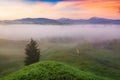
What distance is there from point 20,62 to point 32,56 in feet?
313

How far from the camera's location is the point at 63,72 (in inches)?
2024

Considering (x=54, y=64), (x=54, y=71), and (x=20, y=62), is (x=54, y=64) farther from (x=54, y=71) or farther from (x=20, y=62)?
(x=20, y=62)

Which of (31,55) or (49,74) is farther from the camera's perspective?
(31,55)

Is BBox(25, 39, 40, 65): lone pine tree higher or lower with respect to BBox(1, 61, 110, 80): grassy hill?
lower

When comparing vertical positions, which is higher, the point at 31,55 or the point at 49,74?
the point at 49,74

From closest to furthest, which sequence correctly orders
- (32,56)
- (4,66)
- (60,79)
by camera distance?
(60,79)
(32,56)
(4,66)

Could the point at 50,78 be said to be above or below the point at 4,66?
above

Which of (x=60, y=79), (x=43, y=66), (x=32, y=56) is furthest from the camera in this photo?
(x=32, y=56)

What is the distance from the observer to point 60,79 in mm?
49438

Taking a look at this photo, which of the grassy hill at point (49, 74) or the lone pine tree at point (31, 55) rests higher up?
the grassy hill at point (49, 74)

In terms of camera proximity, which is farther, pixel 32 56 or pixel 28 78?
pixel 32 56

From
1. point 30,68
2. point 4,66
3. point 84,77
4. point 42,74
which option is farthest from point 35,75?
point 4,66

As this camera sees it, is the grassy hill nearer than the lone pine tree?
Yes

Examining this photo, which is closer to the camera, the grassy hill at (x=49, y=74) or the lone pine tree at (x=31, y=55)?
the grassy hill at (x=49, y=74)
